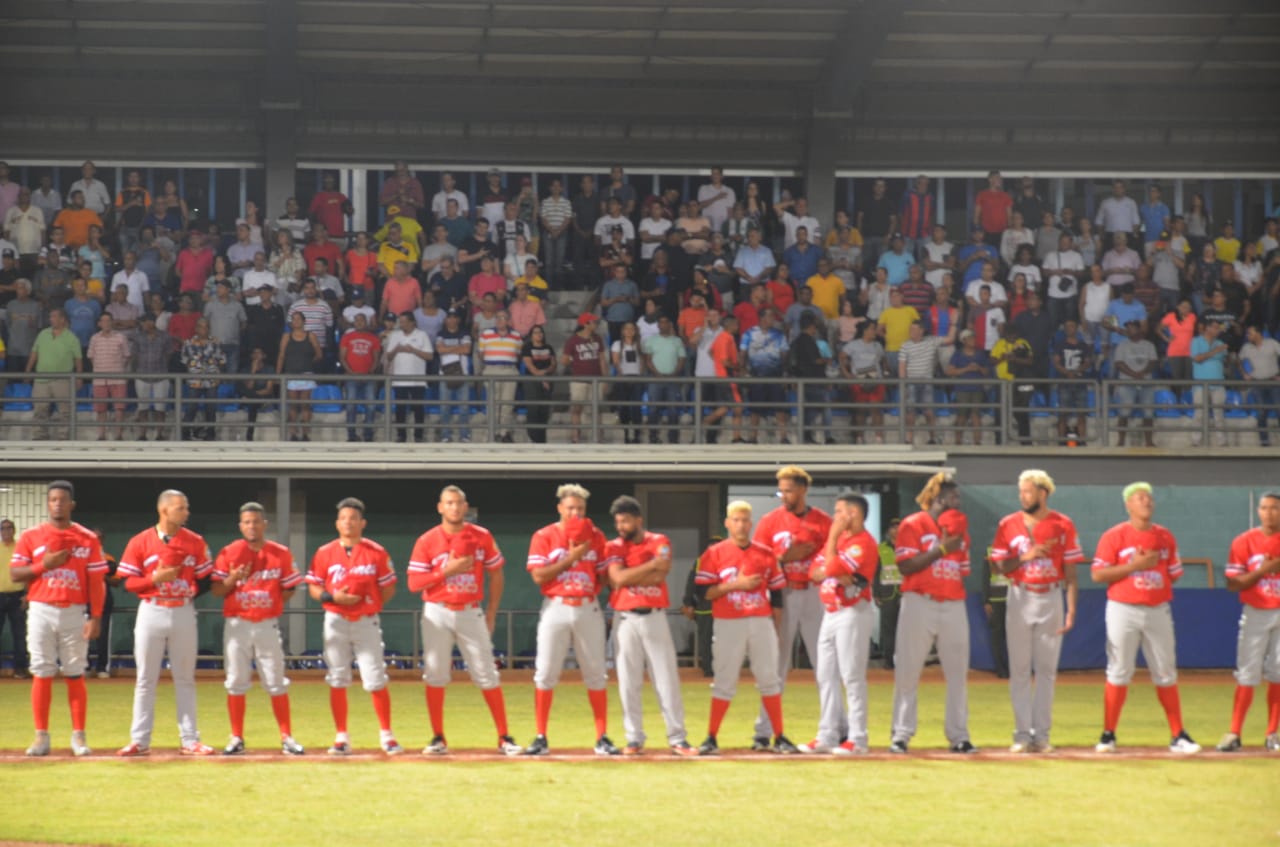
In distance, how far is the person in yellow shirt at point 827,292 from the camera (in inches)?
944

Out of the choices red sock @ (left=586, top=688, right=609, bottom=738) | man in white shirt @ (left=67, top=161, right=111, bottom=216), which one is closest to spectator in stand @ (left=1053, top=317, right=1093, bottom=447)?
red sock @ (left=586, top=688, right=609, bottom=738)

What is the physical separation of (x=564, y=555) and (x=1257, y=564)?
540 cm

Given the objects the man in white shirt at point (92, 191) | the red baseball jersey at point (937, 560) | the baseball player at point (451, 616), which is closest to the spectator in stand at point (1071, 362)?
the red baseball jersey at point (937, 560)

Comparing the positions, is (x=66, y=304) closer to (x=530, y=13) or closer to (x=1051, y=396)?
(x=530, y=13)

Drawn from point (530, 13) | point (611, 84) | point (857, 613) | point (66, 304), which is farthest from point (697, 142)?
point (857, 613)

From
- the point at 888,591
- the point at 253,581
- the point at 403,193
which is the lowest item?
the point at 888,591

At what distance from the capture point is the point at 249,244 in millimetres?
24172

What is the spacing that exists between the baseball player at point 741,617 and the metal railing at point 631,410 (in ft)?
27.4

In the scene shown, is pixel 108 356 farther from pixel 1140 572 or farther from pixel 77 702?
pixel 1140 572

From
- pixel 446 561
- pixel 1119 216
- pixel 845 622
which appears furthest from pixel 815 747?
pixel 1119 216

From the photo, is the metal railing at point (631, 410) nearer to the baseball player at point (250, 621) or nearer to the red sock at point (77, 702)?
the baseball player at point (250, 621)

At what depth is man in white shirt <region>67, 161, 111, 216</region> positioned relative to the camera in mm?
24812

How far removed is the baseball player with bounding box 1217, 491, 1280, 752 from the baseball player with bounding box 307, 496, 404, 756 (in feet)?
21.3

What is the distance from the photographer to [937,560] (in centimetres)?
1285
